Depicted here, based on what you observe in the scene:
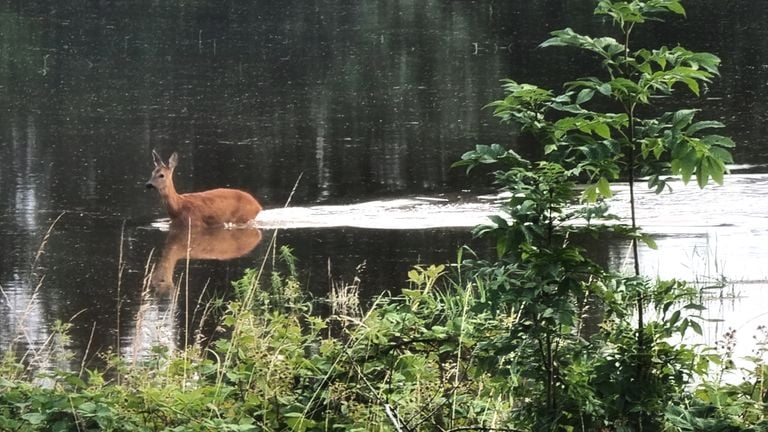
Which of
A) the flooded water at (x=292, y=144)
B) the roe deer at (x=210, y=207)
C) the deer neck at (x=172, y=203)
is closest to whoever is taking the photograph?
the flooded water at (x=292, y=144)

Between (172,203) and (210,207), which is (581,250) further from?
(172,203)

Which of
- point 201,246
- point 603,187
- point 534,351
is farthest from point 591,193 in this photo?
point 201,246

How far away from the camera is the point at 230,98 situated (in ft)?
65.3

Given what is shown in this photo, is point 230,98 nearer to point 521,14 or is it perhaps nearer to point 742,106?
point 742,106

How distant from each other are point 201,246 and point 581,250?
22.4 feet

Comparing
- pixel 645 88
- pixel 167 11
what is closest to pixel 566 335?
pixel 645 88

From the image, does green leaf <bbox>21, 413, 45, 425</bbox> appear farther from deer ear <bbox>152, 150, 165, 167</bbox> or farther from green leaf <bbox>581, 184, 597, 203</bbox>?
deer ear <bbox>152, 150, 165, 167</bbox>

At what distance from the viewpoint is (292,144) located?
15.8 metres

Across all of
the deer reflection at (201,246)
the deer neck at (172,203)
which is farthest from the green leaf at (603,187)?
the deer neck at (172,203)

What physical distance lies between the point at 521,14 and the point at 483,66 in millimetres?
8286

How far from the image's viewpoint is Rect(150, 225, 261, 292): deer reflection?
1045 centimetres

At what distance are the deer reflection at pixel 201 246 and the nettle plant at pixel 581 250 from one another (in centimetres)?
537

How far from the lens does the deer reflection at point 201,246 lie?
1045 centimetres

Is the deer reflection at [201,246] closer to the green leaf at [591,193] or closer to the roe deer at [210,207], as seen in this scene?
the roe deer at [210,207]
